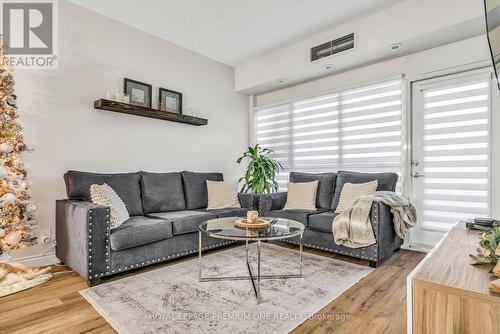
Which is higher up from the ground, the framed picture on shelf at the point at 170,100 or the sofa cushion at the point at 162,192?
the framed picture on shelf at the point at 170,100

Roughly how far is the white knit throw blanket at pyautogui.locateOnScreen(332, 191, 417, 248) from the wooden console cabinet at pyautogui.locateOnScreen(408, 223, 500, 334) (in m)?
1.39

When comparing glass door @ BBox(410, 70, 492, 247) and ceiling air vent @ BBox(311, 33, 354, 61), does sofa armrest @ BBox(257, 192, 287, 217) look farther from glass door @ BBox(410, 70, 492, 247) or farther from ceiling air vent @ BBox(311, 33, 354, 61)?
ceiling air vent @ BBox(311, 33, 354, 61)

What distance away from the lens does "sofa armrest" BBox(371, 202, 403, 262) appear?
264cm

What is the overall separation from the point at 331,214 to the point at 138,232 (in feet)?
6.44

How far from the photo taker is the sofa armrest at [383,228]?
2645 mm

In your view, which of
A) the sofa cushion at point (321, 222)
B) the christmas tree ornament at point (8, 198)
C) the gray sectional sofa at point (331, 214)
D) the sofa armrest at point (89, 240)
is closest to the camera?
the sofa armrest at point (89, 240)

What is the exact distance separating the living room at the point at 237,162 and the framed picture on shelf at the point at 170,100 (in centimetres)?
3

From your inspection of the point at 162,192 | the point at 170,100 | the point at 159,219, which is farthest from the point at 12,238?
the point at 170,100

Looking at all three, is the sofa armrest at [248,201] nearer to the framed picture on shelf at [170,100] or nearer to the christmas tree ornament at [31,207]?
the framed picture on shelf at [170,100]

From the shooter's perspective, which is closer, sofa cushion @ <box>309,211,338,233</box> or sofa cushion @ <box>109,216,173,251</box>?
sofa cushion @ <box>109,216,173,251</box>

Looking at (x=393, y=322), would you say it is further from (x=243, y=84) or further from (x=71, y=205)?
(x=243, y=84)

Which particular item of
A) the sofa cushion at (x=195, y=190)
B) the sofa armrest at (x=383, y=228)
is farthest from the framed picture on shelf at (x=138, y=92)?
the sofa armrest at (x=383, y=228)

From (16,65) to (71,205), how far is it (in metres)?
1.51
